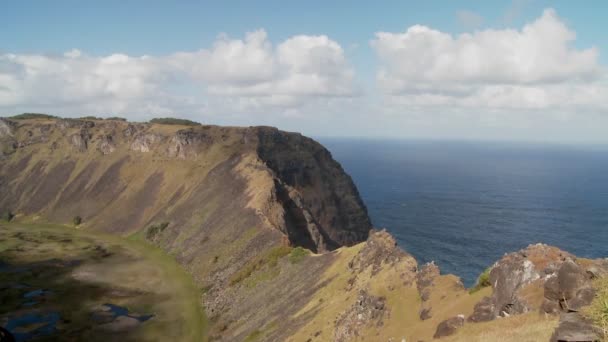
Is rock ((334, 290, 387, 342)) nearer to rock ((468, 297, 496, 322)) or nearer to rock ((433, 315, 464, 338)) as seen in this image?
rock ((433, 315, 464, 338))

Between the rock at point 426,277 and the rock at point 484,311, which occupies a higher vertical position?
the rock at point 484,311

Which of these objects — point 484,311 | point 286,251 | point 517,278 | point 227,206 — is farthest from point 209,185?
point 517,278

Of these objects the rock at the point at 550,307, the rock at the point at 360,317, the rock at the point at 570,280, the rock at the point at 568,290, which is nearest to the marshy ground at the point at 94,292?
the rock at the point at 360,317

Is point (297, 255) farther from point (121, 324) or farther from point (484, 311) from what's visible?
point (484, 311)

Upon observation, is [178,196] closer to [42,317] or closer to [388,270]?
Answer: [42,317]

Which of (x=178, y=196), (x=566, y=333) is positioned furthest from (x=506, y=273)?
(x=178, y=196)

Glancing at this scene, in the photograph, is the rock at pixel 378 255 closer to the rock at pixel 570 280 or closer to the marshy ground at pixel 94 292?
the rock at pixel 570 280

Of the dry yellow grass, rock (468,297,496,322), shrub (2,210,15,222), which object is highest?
the dry yellow grass

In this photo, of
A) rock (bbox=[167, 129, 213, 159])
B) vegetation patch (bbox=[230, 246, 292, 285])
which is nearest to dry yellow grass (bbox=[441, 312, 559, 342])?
vegetation patch (bbox=[230, 246, 292, 285])
